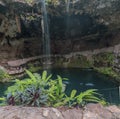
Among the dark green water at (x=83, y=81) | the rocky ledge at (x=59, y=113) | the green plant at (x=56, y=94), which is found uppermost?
the green plant at (x=56, y=94)

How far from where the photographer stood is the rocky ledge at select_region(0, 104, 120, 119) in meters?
2.73

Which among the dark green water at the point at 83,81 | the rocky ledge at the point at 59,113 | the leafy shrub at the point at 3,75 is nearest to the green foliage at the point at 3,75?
the leafy shrub at the point at 3,75

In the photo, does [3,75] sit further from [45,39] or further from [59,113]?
[59,113]

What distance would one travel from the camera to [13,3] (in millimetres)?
10297

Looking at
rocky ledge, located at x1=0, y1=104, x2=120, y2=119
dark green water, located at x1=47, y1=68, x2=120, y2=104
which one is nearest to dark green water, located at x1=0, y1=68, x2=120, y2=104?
dark green water, located at x1=47, y1=68, x2=120, y2=104

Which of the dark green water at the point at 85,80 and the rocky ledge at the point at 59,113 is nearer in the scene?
the rocky ledge at the point at 59,113

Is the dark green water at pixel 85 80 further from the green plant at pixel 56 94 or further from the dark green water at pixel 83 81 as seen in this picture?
the green plant at pixel 56 94

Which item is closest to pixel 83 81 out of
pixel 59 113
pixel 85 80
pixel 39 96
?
pixel 85 80

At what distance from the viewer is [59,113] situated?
2.78 m

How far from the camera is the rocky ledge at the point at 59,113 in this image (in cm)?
273

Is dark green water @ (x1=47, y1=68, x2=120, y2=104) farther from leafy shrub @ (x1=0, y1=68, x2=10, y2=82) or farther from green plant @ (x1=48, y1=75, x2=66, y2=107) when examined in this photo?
green plant @ (x1=48, y1=75, x2=66, y2=107)

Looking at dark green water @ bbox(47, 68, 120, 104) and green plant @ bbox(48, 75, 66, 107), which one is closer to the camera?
green plant @ bbox(48, 75, 66, 107)

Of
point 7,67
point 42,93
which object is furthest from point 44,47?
point 42,93

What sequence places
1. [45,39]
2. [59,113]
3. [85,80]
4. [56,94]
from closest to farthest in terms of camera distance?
1. [59,113]
2. [56,94]
3. [85,80]
4. [45,39]
